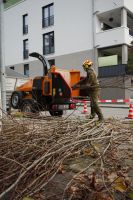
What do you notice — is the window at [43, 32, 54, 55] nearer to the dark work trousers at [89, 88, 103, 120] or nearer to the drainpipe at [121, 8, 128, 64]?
the drainpipe at [121, 8, 128, 64]

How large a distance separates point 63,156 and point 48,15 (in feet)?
109

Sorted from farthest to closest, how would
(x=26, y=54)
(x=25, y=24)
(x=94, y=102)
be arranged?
(x=25, y=24), (x=26, y=54), (x=94, y=102)

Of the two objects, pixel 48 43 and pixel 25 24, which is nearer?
pixel 48 43

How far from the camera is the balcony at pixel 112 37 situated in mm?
27609

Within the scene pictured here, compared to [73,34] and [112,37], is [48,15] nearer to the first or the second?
[73,34]

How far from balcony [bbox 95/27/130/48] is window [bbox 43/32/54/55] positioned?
6.56 meters

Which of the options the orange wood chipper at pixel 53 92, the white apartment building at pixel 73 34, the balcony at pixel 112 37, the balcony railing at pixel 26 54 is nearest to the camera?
the orange wood chipper at pixel 53 92

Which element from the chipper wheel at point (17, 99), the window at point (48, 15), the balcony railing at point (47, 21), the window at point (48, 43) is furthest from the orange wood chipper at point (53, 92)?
the window at point (48, 15)

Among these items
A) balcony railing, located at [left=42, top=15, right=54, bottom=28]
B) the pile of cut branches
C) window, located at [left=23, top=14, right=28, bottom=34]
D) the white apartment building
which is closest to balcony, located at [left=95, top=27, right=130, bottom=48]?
the white apartment building

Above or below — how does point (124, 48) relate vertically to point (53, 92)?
above

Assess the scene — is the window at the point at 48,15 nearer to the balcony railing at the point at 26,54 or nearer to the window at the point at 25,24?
the window at the point at 25,24

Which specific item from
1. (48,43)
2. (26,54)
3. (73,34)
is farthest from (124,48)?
(26,54)

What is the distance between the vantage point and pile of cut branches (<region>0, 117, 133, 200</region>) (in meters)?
2.81

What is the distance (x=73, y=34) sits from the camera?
3144 centimetres
